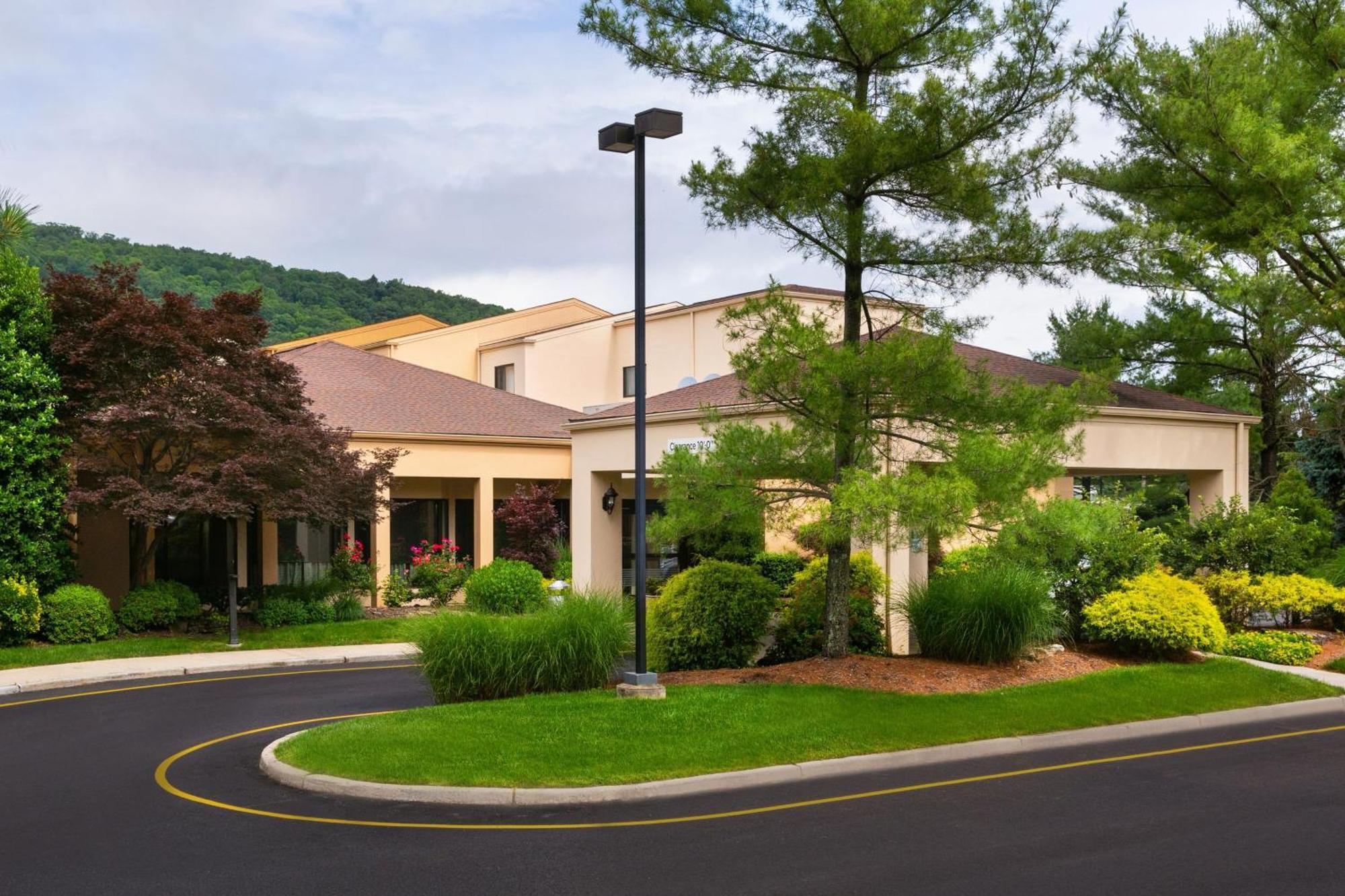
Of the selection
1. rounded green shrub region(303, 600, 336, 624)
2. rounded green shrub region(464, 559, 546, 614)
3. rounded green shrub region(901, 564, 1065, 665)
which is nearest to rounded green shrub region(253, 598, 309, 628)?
rounded green shrub region(303, 600, 336, 624)

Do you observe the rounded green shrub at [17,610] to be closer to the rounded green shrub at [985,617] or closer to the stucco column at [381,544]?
the stucco column at [381,544]

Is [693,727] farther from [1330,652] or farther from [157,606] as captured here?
[157,606]

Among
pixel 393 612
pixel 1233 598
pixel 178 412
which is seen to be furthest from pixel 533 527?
pixel 1233 598

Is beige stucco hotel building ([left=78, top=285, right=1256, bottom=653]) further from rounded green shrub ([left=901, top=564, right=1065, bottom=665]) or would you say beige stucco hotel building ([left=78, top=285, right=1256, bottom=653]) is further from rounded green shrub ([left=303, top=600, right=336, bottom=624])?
rounded green shrub ([left=303, top=600, right=336, bottom=624])

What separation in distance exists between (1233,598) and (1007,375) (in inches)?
202

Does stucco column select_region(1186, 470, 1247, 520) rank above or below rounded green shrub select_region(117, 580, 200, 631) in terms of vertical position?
above

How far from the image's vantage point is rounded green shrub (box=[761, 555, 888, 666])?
16.4 m

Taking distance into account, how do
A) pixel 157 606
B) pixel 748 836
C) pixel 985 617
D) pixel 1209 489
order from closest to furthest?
pixel 748 836 < pixel 985 617 < pixel 157 606 < pixel 1209 489

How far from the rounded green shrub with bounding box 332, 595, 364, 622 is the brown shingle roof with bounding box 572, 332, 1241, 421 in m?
7.21

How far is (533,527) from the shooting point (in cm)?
3003

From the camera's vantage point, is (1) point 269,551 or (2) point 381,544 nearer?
(1) point 269,551

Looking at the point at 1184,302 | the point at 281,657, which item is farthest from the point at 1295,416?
the point at 281,657

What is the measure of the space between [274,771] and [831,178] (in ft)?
29.6

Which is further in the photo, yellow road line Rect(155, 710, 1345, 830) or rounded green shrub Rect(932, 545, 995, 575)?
rounded green shrub Rect(932, 545, 995, 575)
